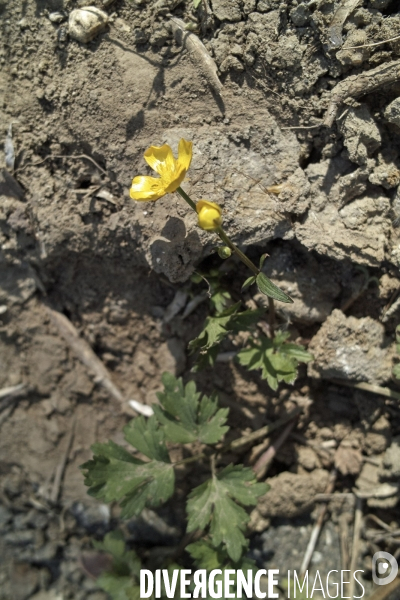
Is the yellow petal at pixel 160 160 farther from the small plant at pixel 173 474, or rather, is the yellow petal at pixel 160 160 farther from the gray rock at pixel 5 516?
the gray rock at pixel 5 516

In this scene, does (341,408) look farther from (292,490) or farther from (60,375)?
(60,375)

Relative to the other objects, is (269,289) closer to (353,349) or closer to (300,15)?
(353,349)

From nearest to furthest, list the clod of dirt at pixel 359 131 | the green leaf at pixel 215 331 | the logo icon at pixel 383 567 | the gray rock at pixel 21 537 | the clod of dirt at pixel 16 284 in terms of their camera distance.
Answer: the clod of dirt at pixel 359 131 < the green leaf at pixel 215 331 < the logo icon at pixel 383 567 < the clod of dirt at pixel 16 284 < the gray rock at pixel 21 537

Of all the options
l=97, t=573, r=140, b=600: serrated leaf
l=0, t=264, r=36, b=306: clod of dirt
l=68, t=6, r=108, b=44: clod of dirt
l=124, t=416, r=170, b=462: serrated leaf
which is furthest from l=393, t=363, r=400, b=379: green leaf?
l=68, t=6, r=108, b=44: clod of dirt

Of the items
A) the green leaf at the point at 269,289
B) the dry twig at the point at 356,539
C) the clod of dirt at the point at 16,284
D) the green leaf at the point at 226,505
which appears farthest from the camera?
the clod of dirt at the point at 16,284

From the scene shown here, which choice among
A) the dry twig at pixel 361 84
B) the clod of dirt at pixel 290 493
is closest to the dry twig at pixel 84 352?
→ the clod of dirt at pixel 290 493

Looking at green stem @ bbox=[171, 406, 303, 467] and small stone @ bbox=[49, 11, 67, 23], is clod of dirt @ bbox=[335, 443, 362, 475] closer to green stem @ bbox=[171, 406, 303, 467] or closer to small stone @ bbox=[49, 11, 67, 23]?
green stem @ bbox=[171, 406, 303, 467]

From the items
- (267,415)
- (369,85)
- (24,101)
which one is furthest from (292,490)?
(24,101)
